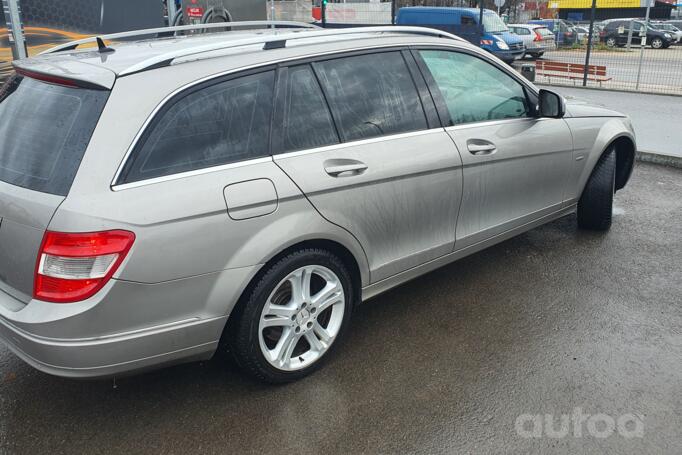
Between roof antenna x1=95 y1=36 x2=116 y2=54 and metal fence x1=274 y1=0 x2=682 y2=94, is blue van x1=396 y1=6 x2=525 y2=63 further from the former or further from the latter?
roof antenna x1=95 y1=36 x2=116 y2=54

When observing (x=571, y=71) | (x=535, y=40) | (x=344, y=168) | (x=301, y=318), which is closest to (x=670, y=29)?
(x=535, y=40)

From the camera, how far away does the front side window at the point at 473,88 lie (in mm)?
3705

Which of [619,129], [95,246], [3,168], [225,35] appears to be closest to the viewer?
[95,246]

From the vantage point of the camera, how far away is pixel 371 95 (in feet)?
11.0

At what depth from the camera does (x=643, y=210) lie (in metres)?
5.63

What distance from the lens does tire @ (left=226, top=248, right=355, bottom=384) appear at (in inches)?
111

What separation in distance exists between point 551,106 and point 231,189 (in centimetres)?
248

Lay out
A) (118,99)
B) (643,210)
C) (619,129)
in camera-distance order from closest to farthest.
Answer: (118,99) < (619,129) < (643,210)

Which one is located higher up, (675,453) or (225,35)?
(225,35)

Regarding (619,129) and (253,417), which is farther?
(619,129)

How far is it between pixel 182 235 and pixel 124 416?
1.00 meters

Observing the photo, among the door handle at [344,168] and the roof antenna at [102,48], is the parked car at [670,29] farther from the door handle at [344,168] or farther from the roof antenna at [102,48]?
the roof antenna at [102,48]

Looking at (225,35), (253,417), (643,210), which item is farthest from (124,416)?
(643,210)

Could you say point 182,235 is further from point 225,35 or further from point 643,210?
point 643,210
